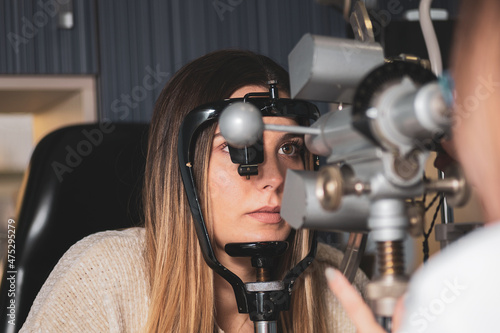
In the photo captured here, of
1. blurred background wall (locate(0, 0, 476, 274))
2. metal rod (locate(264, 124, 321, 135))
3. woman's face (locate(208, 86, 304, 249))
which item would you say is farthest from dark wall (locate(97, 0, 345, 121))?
metal rod (locate(264, 124, 321, 135))

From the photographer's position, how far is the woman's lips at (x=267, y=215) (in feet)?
3.58

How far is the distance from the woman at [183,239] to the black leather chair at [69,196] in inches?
4.3

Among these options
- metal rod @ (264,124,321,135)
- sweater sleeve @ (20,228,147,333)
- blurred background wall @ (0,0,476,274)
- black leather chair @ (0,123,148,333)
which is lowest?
sweater sleeve @ (20,228,147,333)

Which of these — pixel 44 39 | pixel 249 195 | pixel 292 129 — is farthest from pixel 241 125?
pixel 44 39

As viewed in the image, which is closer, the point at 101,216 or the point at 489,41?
the point at 489,41

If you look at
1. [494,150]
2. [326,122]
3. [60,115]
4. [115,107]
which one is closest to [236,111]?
[326,122]

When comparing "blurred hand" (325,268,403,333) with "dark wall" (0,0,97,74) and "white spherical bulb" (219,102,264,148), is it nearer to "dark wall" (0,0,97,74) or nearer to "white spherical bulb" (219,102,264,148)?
"white spherical bulb" (219,102,264,148)

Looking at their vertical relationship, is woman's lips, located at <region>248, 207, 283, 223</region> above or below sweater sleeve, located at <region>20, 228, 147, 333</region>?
above

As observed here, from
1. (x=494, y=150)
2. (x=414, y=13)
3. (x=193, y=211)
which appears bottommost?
(x=193, y=211)

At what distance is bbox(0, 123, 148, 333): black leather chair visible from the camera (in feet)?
4.33

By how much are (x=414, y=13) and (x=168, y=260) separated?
1.55 metres

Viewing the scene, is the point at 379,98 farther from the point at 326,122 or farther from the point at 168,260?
the point at 168,260

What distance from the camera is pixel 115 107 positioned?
7.16 feet

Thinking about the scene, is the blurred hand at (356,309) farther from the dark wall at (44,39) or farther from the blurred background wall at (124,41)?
the dark wall at (44,39)
